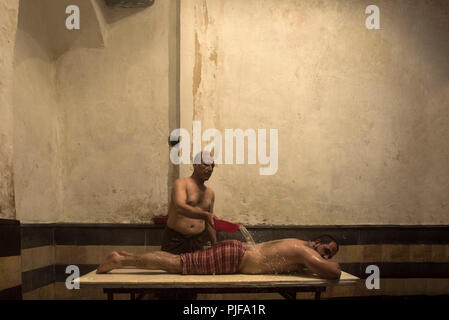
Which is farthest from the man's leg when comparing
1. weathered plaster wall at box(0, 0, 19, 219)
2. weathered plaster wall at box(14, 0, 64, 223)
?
weathered plaster wall at box(14, 0, 64, 223)

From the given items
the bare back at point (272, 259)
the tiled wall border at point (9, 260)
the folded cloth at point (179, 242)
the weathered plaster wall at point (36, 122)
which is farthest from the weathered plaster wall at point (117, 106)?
the tiled wall border at point (9, 260)

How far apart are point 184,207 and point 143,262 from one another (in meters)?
0.66

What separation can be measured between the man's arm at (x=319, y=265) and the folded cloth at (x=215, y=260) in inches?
22.8

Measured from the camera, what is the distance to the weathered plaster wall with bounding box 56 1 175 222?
5.59 meters

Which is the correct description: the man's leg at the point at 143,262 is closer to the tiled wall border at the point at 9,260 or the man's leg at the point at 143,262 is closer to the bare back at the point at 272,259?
the bare back at the point at 272,259

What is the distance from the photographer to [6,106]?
3.16 m

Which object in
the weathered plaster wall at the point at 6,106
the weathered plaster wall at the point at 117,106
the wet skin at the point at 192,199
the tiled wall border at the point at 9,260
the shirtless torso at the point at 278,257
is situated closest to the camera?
the tiled wall border at the point at 9,260

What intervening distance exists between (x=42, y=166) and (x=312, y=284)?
12.0 feet

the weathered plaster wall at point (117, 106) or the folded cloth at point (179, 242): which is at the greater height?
the weathered plaster wall at point (117, 106)

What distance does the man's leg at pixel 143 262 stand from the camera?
3.81 metres

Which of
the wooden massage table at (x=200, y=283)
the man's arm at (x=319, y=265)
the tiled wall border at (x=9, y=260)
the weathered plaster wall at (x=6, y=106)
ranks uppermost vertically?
the weathered plaster wall at (x=6, y=106)

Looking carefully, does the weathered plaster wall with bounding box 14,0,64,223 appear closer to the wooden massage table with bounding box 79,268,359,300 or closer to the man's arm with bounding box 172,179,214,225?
the wooden massage table with bounding box 79,268,359,300
